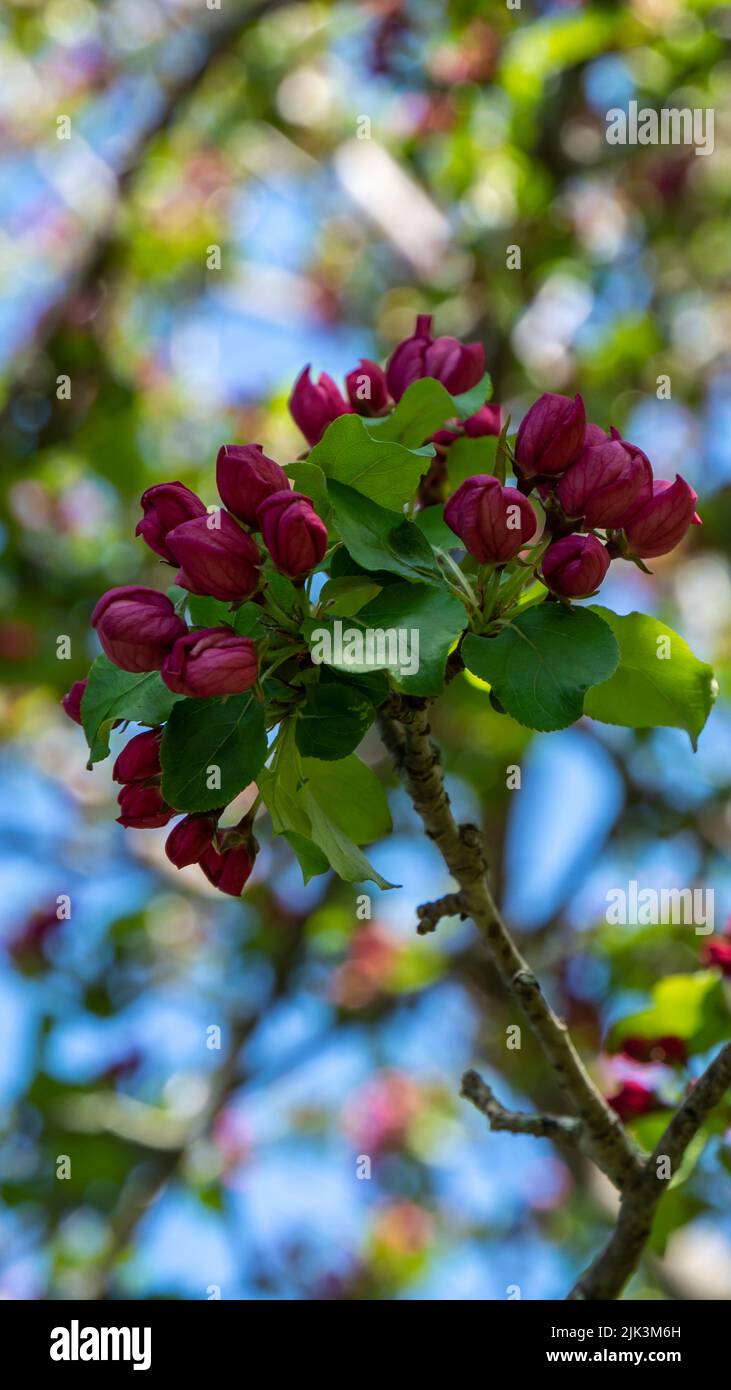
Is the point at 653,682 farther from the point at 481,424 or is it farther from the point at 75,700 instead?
the point at 75,700

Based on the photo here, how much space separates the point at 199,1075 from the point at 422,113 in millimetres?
3519

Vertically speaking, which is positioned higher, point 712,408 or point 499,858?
point 712,408

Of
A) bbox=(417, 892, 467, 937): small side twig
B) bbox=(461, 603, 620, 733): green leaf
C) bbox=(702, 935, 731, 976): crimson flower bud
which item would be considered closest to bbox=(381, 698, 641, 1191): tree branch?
bbox=(417, 892, 467, 937): small side twig

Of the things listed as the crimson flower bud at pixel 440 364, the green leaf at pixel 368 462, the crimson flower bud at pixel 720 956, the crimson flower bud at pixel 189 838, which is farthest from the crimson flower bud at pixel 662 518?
the crimson flower bud at pixel 720 956

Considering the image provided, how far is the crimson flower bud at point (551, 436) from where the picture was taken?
1469 millimetres

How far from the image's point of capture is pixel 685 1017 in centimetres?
198

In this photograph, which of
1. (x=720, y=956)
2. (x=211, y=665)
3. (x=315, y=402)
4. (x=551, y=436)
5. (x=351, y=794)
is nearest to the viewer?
(x=211, y=665)

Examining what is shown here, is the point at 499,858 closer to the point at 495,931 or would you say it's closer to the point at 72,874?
the point at 72,874

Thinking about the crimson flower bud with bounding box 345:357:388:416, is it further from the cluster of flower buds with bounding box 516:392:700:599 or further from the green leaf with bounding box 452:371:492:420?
the cluster of flower buds with bounding box 516:392:700:599

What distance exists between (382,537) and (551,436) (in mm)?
233

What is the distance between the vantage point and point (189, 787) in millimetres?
1378

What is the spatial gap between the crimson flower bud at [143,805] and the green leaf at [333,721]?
181 mm

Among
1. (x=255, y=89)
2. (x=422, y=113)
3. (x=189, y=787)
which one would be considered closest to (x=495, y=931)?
(x=189, y=787)

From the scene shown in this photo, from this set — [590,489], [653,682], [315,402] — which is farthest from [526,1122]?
[315,402]
